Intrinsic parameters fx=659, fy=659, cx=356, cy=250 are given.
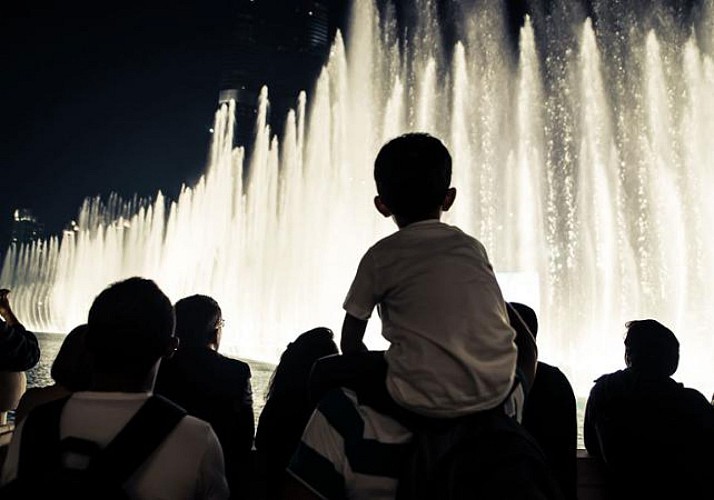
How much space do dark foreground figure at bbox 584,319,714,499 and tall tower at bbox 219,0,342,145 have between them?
407ft

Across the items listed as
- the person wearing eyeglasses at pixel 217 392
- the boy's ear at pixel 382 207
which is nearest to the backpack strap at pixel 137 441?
the boy's ear at pixel 382 207

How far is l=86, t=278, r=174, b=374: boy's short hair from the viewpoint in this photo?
1.95m

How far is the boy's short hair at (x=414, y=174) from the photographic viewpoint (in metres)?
1.93

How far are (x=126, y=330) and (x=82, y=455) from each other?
14.5 inches

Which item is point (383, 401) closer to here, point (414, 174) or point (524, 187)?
point (414, 174)

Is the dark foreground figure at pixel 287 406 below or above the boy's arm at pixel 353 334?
below

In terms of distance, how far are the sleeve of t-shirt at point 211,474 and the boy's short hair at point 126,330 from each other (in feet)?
1.00

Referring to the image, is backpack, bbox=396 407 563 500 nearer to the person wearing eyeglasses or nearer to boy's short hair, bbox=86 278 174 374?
boy's short hair, bbox=86 278 174 374

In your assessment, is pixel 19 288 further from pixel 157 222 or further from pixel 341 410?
pixel 341 410

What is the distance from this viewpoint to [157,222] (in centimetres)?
3122

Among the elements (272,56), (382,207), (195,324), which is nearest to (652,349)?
Answer: (382,207)

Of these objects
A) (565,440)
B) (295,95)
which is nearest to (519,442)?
(565,440)

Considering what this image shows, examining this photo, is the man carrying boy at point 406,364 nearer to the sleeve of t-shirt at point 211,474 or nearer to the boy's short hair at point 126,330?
the sleeve of t-shirt at point 211,474

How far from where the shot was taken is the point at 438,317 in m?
1.73
